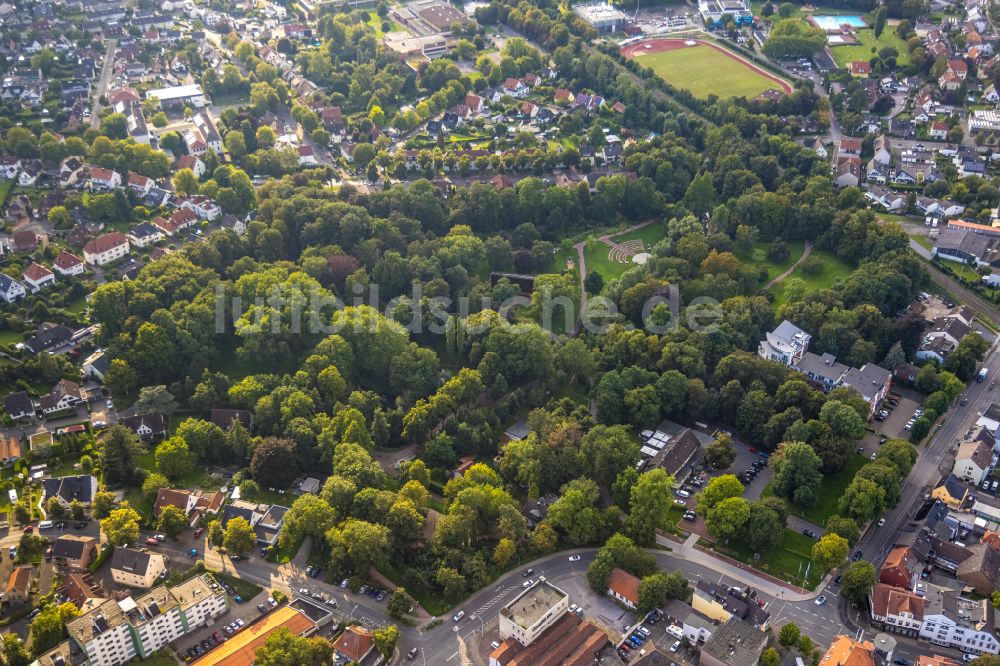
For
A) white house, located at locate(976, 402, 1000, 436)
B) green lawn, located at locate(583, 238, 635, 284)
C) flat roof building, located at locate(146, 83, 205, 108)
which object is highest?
flat roof building, located at locate(146, 83, 205, 108)

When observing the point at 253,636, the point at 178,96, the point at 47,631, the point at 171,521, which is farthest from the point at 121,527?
the point at 178,96

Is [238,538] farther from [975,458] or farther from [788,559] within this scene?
[975,458]

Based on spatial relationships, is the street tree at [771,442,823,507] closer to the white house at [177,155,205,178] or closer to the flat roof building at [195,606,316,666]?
the flat roof building at [195,606,316,666]

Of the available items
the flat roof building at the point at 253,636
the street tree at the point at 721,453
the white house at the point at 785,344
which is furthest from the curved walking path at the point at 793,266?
the flat roof building at the point at 253,636

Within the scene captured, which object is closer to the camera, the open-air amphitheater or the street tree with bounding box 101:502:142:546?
the street tree with bounding box 101:502:142:546

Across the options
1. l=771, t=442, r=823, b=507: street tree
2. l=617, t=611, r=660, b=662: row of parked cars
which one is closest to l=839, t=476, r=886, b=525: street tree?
l=771, t=442, r=823, b=507: street tree

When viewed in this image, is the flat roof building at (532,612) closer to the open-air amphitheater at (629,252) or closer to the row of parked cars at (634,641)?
the row of parked cars at (634,641)
